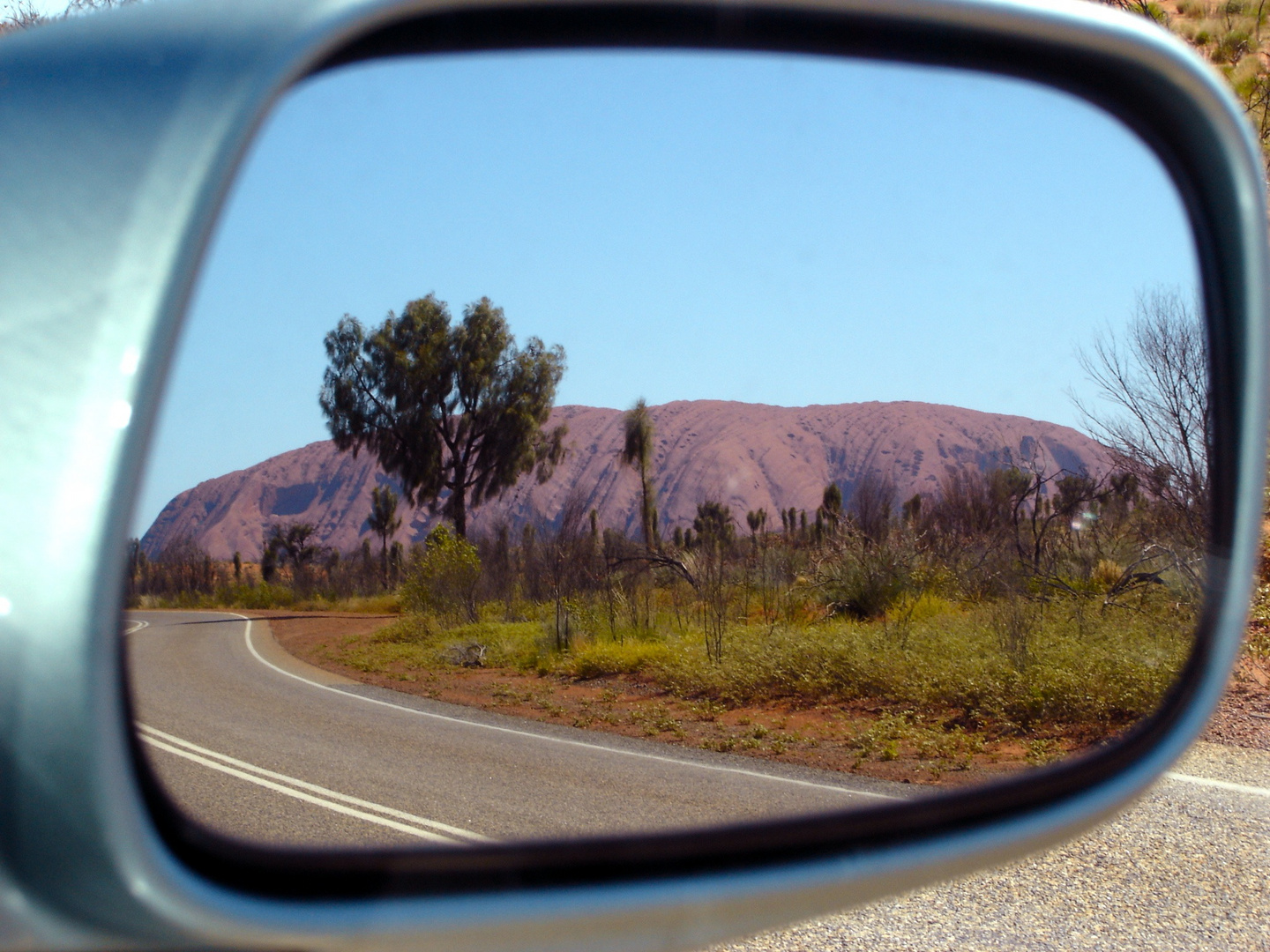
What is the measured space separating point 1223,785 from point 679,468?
522 centimetres

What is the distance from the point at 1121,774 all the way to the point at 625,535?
104 inches

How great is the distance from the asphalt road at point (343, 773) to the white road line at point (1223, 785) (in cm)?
201

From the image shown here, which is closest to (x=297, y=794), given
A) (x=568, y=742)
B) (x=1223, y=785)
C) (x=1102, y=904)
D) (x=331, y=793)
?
(x=331, y=793)

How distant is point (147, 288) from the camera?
3.01 ft

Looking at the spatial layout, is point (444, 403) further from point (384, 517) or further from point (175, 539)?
point (175, 539)

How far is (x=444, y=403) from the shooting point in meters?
2.18

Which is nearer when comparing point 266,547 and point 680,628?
point 266,547

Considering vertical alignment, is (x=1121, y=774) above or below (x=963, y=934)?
above

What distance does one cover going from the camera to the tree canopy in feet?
5.12

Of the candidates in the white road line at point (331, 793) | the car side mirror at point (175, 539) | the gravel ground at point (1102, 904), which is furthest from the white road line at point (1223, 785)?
the car side mirror at point (175, 539)

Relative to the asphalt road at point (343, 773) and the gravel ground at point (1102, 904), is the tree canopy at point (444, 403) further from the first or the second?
the gravel ground at point (1102, 904)

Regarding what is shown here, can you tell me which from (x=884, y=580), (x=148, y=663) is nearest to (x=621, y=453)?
(x=148, y=663)

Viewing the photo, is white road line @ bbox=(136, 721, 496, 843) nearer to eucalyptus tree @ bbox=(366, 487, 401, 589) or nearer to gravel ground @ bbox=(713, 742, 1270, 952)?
eucalyptus tree @ bbox=(366, 487, 401, 589)

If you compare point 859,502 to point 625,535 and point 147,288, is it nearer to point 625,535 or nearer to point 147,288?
point 625,535
